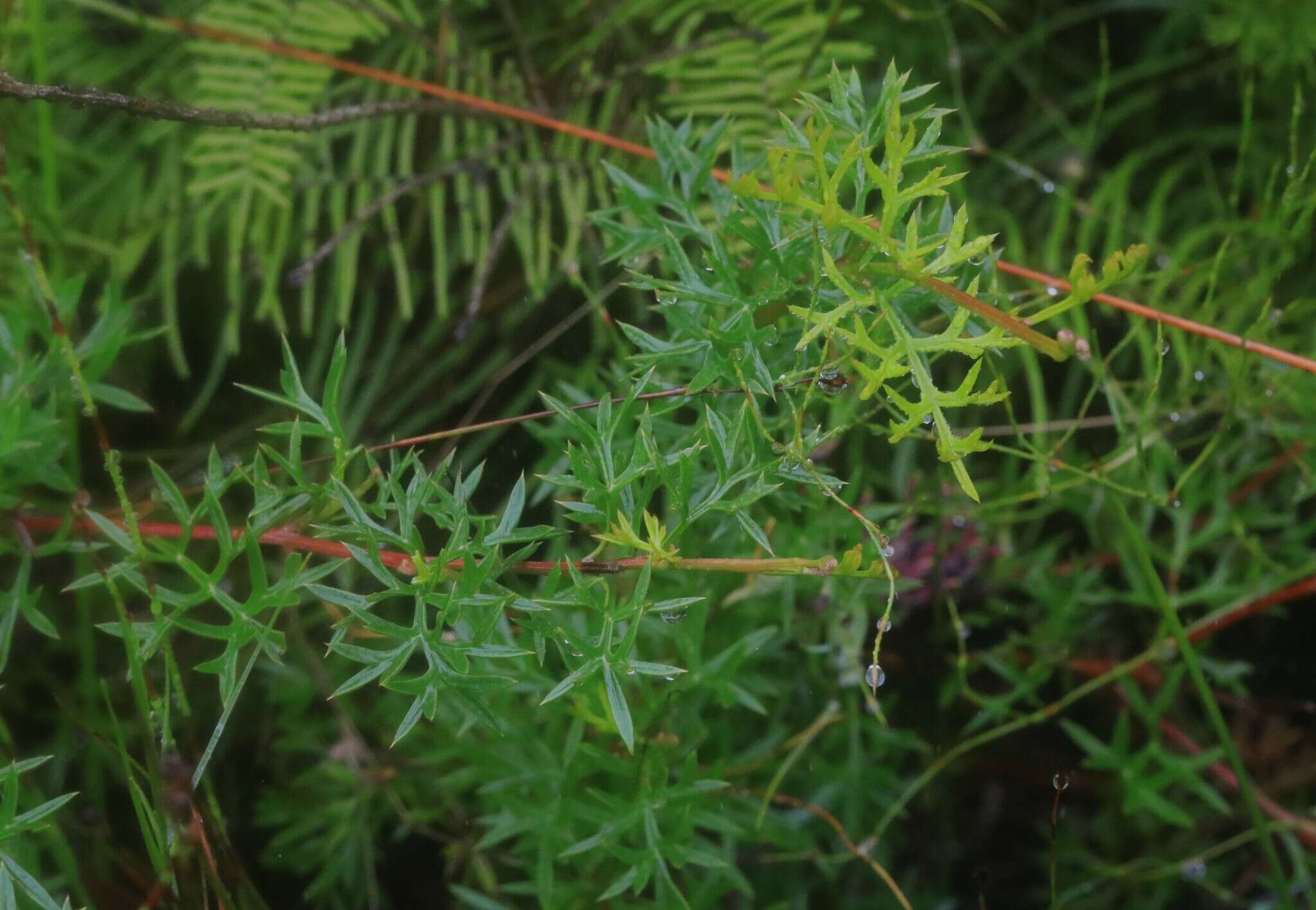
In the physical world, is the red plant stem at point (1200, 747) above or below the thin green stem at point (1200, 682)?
below

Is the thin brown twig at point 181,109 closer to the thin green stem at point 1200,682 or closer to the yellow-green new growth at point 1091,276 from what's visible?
the yellow-green new growth at point 1091,276

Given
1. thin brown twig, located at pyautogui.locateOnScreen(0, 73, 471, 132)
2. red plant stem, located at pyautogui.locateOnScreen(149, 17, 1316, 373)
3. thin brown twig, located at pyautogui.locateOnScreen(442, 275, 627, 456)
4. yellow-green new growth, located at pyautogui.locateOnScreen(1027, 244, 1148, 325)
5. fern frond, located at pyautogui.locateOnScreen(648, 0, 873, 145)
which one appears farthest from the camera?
fern frond, located at pyautogui.locateOnScreen(648, 0, 873, 145)

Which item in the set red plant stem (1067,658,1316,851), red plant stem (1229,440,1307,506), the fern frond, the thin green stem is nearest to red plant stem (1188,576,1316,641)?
red plant stem (1067,658,1316,851)

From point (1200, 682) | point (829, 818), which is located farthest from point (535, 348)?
point (1200, 682)

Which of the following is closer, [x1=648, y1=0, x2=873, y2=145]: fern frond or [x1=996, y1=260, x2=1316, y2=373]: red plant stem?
[x1=996, y1=260, x2=1316, y2=373]: red plant stem

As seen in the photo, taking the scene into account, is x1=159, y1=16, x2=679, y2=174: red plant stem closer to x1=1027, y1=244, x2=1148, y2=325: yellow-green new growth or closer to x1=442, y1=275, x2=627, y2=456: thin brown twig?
x1=442, y1=275, x2=627, y2=456: thin brown twig

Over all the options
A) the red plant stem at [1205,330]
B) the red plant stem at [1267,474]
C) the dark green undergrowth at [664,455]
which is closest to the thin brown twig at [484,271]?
the dark green undergrowth at [664,455]

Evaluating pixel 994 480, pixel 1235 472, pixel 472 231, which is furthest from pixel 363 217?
pixel 1235 472
